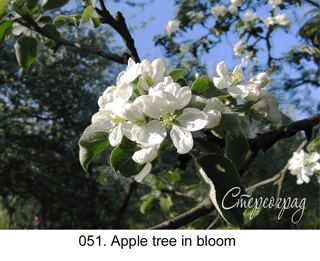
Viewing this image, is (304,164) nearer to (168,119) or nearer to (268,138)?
(268,138)

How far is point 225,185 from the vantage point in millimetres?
475

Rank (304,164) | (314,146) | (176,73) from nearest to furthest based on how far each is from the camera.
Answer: (176,73), (314,146), (304,164)

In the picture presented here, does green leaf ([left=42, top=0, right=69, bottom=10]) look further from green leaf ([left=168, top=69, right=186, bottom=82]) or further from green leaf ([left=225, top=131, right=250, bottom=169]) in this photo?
green leaf ([left=225, top=131, right=250, bottom=169])

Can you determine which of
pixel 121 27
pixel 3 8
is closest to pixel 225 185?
pixel 121 27

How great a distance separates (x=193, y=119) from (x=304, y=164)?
4.28ft

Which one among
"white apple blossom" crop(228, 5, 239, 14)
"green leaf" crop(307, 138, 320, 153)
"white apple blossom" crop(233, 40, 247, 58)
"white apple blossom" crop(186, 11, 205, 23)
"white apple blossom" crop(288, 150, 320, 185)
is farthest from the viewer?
"white apple blossom" crop(186, 11, 205, 23)

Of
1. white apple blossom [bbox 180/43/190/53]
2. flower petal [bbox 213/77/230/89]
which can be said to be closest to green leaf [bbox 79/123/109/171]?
flower petal [bbox 213/77/230/89]

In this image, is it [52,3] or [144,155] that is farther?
[52,3]

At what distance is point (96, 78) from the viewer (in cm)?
396

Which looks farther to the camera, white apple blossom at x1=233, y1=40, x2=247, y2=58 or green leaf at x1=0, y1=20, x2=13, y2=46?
white apple blossom at x1=233, y1=40, x2=247, y2=58

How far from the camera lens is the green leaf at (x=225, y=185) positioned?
459 mm

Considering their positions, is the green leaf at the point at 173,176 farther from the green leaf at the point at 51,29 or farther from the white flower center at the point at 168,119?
the white flower center at the point at 168,119

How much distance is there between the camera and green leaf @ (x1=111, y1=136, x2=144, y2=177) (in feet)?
1.58

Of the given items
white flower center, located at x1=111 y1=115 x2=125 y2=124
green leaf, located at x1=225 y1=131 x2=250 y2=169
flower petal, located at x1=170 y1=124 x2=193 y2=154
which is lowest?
green leaf, located at x1=225 y1=131 x2=250 y2=169
